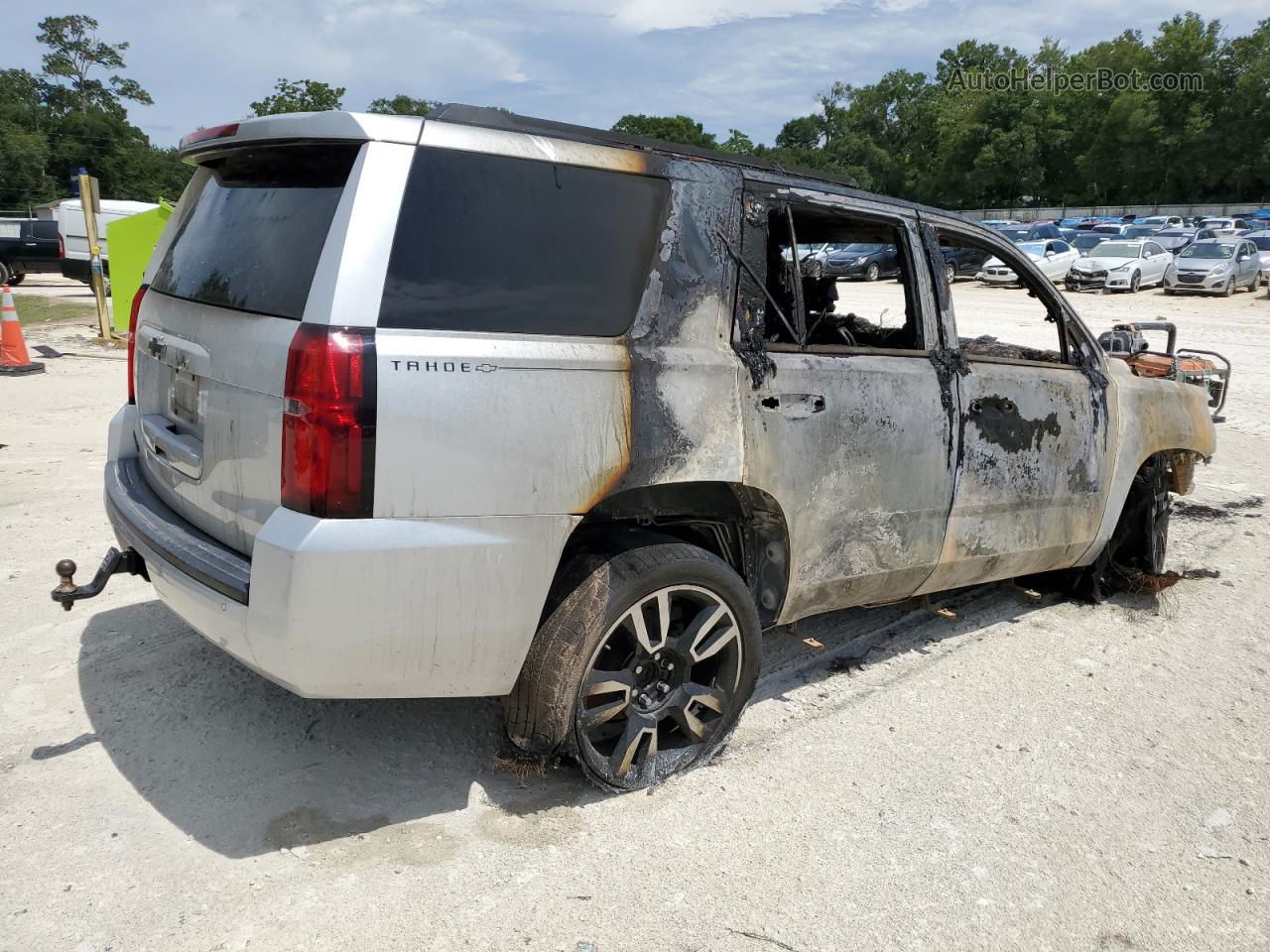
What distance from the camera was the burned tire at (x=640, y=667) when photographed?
9.52 feet

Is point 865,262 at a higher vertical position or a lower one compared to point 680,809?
higher

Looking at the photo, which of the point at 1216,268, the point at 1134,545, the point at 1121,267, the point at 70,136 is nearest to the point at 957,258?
the point at 1134,545

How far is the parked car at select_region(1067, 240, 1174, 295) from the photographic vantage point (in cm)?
2744

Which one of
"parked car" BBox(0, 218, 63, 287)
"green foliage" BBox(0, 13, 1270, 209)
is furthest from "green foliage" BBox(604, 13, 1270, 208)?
"parked car" BBox(0, 218, 63, 287)

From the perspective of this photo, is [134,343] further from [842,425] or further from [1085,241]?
[1085,241]

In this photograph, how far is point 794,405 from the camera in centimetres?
333

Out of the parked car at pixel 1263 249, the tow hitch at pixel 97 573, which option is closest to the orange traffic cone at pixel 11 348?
the tow hitch at pixel 97 573

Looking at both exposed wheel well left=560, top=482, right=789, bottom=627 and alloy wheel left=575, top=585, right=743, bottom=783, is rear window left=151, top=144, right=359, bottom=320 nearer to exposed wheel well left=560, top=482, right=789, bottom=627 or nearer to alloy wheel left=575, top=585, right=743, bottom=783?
exposed wheel well left=560, top=482, right=789, bottom=627

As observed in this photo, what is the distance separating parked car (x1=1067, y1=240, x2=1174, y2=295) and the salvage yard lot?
25.9m

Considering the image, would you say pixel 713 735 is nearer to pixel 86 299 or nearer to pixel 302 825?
pixel 302 825

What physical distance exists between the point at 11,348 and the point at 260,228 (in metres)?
10.1

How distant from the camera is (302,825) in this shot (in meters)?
2.93

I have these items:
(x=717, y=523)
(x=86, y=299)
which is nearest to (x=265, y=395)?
(x=717, y=523)

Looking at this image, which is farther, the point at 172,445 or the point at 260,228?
the point at 172,445
